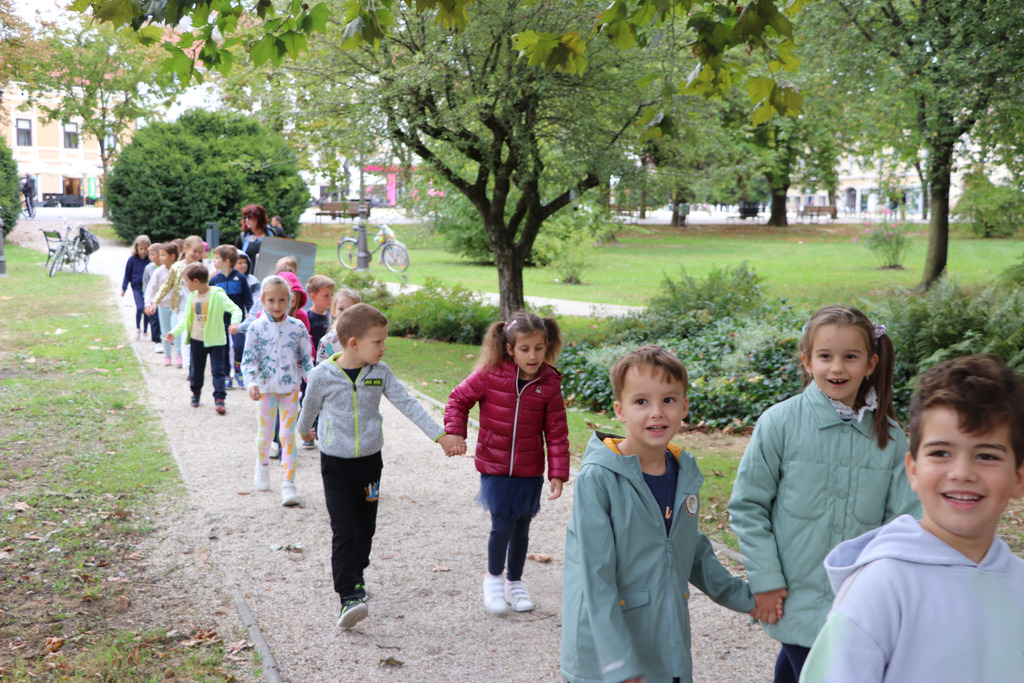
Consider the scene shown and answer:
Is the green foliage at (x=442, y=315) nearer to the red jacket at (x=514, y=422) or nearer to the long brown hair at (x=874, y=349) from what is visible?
the red jacket at (x=514, y=422)

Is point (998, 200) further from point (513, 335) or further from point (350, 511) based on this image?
point (350, 511)

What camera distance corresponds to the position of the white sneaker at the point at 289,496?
6629 mm

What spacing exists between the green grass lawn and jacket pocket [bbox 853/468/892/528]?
491 inches

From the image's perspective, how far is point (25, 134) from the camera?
6219 cm

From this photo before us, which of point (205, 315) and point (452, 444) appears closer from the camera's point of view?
point (452, 444)

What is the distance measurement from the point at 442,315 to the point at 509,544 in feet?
37.4

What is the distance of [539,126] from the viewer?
1238 centimetres

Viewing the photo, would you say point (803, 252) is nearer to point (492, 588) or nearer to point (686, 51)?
point (686, 51)

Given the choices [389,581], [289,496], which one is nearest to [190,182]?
[289,496]

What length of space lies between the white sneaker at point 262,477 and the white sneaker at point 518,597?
282 centimetres

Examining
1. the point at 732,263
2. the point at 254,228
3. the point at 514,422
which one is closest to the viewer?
the point at 514,422

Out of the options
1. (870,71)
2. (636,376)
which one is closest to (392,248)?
(870,71)

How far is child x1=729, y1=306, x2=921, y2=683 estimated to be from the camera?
9.29ft

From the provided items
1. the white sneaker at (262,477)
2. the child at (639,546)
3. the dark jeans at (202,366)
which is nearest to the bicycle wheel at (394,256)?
the dark jeans at (202,366)
